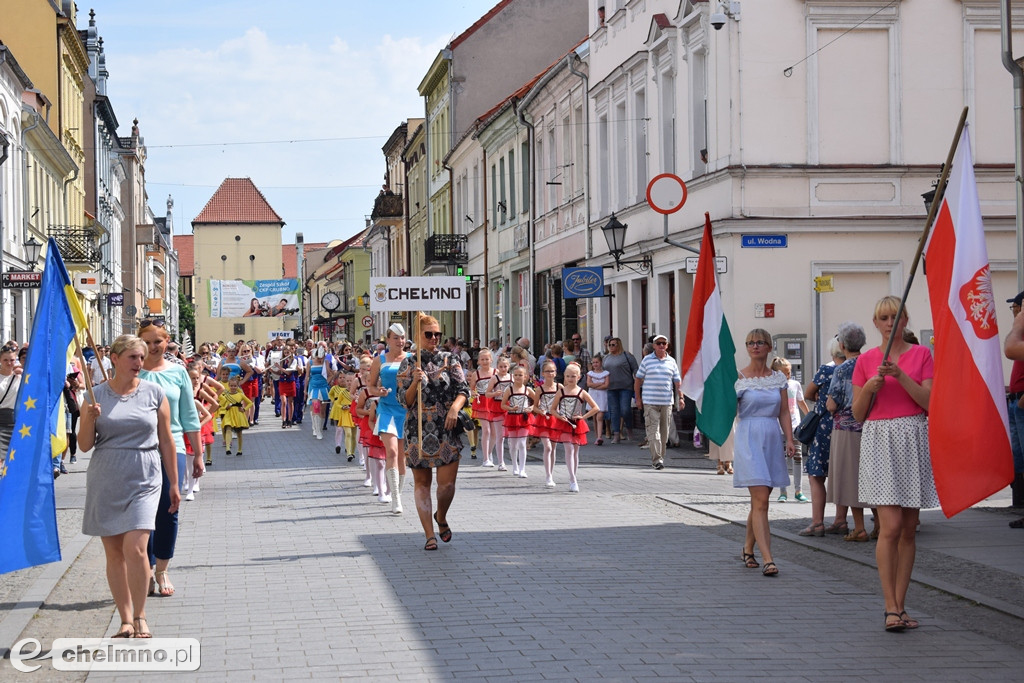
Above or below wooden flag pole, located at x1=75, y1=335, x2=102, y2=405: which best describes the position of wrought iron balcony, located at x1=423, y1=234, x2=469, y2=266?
above

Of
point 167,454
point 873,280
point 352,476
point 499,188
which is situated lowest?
point 352,476

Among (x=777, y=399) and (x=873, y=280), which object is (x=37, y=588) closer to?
(x=777, y=399)

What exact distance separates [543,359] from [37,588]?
1803 cm

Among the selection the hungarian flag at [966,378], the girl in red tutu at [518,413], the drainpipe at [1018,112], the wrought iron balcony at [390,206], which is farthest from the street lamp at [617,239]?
the wrought iron balcony at [390,206]

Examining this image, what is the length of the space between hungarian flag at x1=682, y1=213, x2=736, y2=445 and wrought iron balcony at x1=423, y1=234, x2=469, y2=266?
37.3 m

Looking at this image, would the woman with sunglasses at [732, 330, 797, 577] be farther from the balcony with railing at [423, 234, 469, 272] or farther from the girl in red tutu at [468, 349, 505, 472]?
the balcony with railing at [423, 234, 469, 272]

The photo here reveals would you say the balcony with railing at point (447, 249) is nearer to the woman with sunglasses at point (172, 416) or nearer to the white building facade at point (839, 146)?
the white building facade at point (839, 146)

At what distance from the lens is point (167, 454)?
773cm

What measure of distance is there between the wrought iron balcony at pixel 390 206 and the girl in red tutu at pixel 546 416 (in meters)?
51.5

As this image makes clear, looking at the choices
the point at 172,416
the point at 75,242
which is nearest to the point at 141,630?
the point at 172,416

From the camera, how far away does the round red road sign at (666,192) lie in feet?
66.8

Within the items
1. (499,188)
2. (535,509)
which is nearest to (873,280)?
(535,509)

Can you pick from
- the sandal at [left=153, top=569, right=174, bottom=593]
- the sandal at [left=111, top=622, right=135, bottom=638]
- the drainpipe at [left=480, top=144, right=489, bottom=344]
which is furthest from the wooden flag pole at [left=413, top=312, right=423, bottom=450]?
the drainpipe at [left=480, top=144, right=489, bottom=344]

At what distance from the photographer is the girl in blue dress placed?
12000 millimetres
